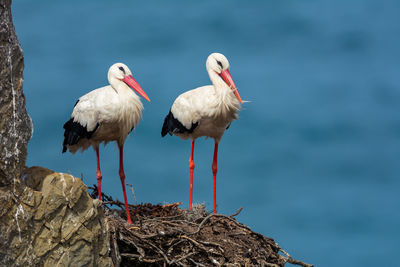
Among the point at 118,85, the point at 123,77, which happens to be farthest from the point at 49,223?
the point at 123,77

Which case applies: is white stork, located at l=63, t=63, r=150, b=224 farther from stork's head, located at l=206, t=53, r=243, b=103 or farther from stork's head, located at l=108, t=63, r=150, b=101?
stork's head, located at l=206, t=53, r=243, b=103

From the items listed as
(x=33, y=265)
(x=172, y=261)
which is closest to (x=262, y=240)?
(x=172, y=261)

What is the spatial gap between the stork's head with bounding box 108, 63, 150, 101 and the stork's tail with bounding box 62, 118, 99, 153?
55 centimetres

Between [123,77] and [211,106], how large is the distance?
1.12 m

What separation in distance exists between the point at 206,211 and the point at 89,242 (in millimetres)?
2628

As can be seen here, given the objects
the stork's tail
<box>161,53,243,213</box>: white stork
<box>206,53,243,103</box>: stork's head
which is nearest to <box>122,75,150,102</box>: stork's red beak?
the stork's tail

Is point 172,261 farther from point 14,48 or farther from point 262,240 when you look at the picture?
point 14,48

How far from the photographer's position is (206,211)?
7.99 meters

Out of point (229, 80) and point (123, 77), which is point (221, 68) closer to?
point (229, 80)

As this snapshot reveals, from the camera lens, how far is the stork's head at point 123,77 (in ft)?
24.3

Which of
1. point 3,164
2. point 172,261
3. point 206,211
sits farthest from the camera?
point 206,211

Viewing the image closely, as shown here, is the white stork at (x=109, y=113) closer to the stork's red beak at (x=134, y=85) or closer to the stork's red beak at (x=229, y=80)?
the stork's red beak at (x=134, y=85)

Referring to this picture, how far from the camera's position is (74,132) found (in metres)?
7.41

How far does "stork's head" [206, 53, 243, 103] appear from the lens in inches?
320
